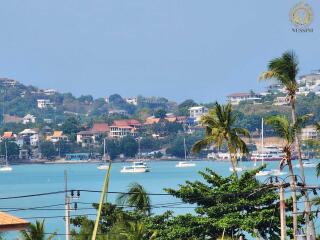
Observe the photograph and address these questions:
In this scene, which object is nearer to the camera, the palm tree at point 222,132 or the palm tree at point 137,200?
the palm tree at point 137,200

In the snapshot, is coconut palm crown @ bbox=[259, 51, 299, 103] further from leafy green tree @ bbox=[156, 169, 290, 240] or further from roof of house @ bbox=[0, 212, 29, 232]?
roof of house @ bbox=[0, 212, 29, 232]

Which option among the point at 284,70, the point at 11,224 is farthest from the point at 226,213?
the point at 11,224

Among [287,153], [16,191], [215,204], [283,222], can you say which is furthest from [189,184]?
[16,191]

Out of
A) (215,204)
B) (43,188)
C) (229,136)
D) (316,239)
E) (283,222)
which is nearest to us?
(283,222)

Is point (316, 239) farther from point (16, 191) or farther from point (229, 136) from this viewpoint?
point (16, 191)

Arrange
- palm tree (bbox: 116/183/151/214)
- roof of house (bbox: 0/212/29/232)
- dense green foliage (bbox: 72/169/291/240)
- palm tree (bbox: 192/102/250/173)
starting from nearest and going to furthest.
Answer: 1. roof of house (bbox: 0/212/29/232)
2. dense green foliage (bbox: 72/169/291/240)
3. palm tree (bbox: 116/183/151/214)
4. palm tree (bbox: 192/102/250/173)

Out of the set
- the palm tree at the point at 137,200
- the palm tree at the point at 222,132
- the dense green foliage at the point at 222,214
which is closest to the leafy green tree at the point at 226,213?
the dense green foliage at the point at 222,214

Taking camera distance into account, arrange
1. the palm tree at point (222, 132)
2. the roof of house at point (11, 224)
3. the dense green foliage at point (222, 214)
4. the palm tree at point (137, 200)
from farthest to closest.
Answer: the palm tree at point (222, 132) < the palm tree at point (137, 200) < the dense green foliage at point (222, 214) < the roof of house at point (11, 224)

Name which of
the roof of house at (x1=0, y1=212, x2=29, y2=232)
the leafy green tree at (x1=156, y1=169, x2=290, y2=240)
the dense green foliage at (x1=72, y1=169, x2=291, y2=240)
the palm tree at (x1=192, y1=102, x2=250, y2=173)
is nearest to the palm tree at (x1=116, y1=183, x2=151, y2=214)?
the palm tree at (x1=192, y1=102, x2=250, y2=173)

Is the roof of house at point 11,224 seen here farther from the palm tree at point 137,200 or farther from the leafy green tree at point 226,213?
the palm tree at point 137,200

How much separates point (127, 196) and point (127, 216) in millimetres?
3704

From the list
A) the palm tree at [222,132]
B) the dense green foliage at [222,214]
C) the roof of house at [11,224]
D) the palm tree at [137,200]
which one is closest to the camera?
the roof of house at [11,224]

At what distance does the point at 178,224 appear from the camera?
1227 inches

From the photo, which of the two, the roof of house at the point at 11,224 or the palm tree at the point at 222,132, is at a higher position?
the palm tree at the point at 222,132
